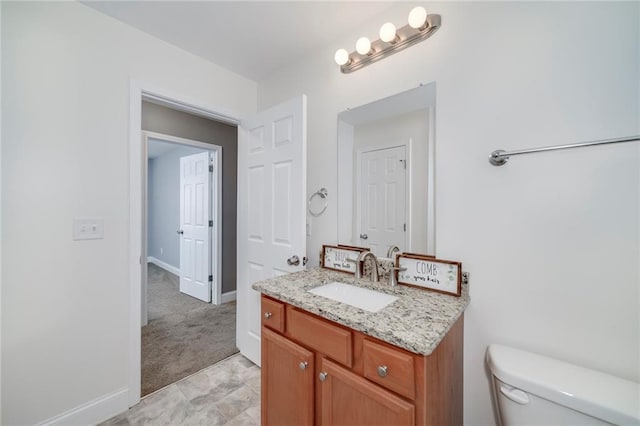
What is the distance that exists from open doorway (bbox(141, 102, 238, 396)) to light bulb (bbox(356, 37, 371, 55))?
7.92 ft

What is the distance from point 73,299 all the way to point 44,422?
639 millimetres

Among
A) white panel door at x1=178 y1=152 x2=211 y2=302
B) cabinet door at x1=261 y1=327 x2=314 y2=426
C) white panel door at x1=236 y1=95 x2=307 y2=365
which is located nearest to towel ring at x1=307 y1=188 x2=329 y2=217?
white panel door at x1=236 y1=95 x2=307 y2=365

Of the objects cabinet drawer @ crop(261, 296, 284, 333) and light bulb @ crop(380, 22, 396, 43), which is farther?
light bulb @ crop(380, 22, 396, 43)

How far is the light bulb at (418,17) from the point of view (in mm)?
1212

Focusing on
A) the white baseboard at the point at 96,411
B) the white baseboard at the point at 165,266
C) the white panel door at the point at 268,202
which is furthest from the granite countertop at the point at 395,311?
the white baseboard at the point at 165,266

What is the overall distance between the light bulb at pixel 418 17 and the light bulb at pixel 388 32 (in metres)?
0.11

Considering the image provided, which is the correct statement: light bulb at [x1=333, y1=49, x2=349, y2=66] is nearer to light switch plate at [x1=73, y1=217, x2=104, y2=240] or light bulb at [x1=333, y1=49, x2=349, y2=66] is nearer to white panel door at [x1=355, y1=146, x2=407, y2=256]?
white panel door at [x1=355, y1=146, x2=407, y2=256]

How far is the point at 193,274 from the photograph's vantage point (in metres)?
3.56

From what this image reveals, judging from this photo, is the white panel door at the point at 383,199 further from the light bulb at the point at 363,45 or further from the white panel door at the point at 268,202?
the light bulb at the point at 363,45

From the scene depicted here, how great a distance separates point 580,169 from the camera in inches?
36.9

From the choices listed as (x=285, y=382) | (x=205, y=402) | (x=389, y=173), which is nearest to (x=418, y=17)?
(x=389, y=173)

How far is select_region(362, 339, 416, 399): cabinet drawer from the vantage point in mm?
776

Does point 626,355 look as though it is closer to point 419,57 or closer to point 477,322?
point 477,322

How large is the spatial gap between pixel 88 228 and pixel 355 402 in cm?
173
